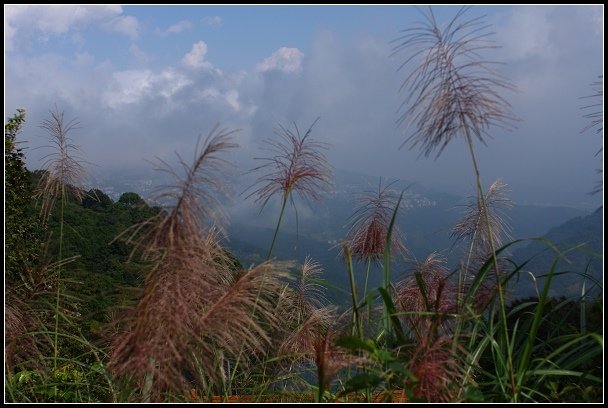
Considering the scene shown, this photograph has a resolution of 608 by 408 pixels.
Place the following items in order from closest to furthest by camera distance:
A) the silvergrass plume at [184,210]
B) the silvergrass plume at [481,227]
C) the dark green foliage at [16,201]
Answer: the silvergrass plume at [184,210] → the silvergrass plume at [481,227] → the dark green foliage at [16,201]

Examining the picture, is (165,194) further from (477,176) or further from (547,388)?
(547,388)

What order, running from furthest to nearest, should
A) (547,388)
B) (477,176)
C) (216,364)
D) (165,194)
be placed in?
(547,388), (216,364), (477,176), (165,194)

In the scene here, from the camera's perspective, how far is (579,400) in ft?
8.48

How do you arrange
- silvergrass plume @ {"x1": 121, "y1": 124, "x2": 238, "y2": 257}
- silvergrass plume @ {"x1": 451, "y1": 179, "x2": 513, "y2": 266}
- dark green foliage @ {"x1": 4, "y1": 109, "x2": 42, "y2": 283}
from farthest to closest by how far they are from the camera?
dark green foliage @ {"x1": 4, "y1": 109, "x2": 42, "y2": 283} < silvergrass plume @ {"x1": 451, "y1": 179, "x2": 513, "y2": 266} < silvergrass plume @ {"x1": 121, "y1": 124, "x2": 238, "y2": 257}

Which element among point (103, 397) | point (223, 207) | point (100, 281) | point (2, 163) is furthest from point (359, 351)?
point (100, 281)

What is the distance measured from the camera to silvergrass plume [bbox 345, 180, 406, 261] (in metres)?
3.39

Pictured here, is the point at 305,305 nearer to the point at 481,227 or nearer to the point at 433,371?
the point at 481,227

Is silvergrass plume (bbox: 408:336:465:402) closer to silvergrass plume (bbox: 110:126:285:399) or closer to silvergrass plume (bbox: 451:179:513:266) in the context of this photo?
silvergrass plume (bbox: 110:126:285:399)

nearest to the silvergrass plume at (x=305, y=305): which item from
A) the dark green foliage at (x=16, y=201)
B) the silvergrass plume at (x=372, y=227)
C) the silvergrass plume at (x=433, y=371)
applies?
the silvergrass plume at (x=372, y=227)

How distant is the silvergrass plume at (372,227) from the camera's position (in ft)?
11.1

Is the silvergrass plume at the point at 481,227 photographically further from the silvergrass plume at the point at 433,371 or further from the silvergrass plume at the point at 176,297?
the silvergrass plume at the point at 176,297

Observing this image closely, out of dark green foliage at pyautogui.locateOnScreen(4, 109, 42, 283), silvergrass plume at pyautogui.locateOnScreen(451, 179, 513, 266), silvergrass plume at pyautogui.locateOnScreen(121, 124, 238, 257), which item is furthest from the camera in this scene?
dark green foliage at pyautogui.locateOnScreen(4, 109, 42, 283)

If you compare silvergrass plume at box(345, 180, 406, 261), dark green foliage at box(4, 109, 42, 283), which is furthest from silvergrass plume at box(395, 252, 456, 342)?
dark green foliage at box(4, 109, 42, 283)

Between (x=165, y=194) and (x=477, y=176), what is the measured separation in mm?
1116
